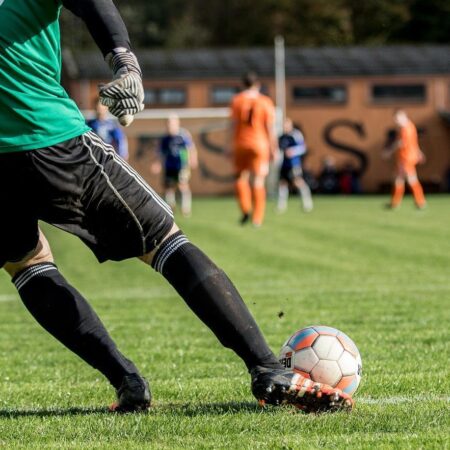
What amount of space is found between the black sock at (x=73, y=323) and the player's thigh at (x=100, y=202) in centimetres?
38

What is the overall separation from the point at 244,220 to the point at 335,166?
26.6m

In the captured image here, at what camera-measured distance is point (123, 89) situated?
3525mm

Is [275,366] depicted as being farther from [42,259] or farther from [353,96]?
[353,96]

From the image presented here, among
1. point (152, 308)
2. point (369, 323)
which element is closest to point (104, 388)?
point (369, 323)

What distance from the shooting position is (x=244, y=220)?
1767cm

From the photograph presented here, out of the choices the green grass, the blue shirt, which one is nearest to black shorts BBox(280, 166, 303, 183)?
the blue shirt

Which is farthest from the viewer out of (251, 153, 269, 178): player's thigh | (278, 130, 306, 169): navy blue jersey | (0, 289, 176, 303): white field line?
(278, 130, 306, 169): navy blue jersey

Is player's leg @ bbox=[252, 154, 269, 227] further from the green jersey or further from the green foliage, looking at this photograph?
the green foliage

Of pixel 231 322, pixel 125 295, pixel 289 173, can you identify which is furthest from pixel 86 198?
pixel 289 173

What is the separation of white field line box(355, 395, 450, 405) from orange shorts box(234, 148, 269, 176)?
42.1 ft

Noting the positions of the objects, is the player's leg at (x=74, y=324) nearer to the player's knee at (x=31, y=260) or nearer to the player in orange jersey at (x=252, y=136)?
the player's knee at (x=31, y=260)

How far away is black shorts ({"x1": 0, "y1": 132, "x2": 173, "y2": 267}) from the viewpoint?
3.80 m

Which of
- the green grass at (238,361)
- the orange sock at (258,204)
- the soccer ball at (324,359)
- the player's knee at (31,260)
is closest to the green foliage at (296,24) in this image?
the orange sock at (258,204)

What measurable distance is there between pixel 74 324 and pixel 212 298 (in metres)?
0.58
